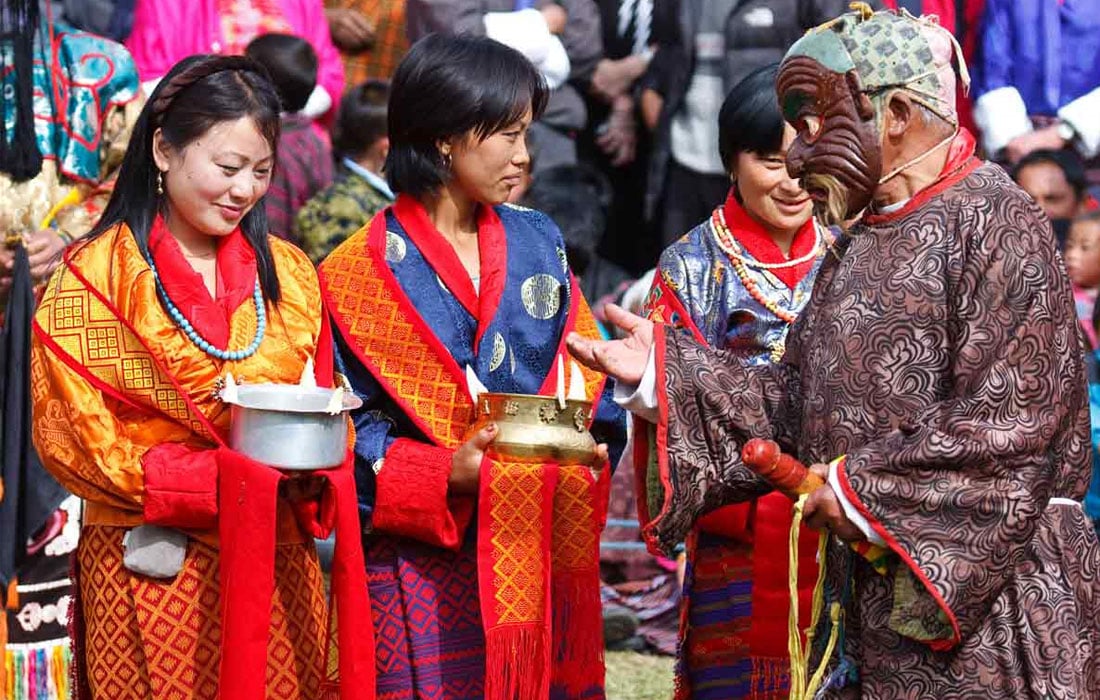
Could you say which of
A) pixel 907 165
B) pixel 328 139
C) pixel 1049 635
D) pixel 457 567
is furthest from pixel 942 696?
pixel 328 139

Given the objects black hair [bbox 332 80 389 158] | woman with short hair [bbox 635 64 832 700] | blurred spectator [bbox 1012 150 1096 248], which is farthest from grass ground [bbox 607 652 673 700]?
blurred spectator [bbox 1012 150 1096 248]

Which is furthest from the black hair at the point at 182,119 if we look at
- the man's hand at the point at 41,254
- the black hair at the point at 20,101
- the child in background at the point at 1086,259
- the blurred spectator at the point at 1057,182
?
the blurred spectator at the point at 1057,182

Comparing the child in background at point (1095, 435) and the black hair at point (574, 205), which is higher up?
the black hair at point (574, 205)

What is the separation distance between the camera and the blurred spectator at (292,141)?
325 inches

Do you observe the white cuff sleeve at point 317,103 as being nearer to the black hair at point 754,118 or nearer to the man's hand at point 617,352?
the black hair at point 754,118

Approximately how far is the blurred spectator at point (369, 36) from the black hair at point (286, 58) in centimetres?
87

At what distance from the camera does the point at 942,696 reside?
4.12 meters

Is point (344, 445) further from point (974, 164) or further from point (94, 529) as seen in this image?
point (974, 164)

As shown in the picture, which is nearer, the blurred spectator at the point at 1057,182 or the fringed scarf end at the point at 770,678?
the fringed scarf end at the point at 770,678

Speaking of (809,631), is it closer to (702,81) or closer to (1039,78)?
(702,81)

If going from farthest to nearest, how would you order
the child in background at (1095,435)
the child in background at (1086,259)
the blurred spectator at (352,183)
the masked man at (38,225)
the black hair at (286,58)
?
1. the black hair at (286,58)
2. the child in background at (1086,259)
3. the blurred spectator at (352,183)
4. the child in background at (1095,435)
5. the masked man at (38,225)

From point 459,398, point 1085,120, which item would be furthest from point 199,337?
point 1085,120

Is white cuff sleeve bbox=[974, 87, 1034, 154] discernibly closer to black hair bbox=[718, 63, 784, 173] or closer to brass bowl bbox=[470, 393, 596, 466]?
black hair bbox=[718, 63, 784, 173]

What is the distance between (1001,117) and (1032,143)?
0.60ft
